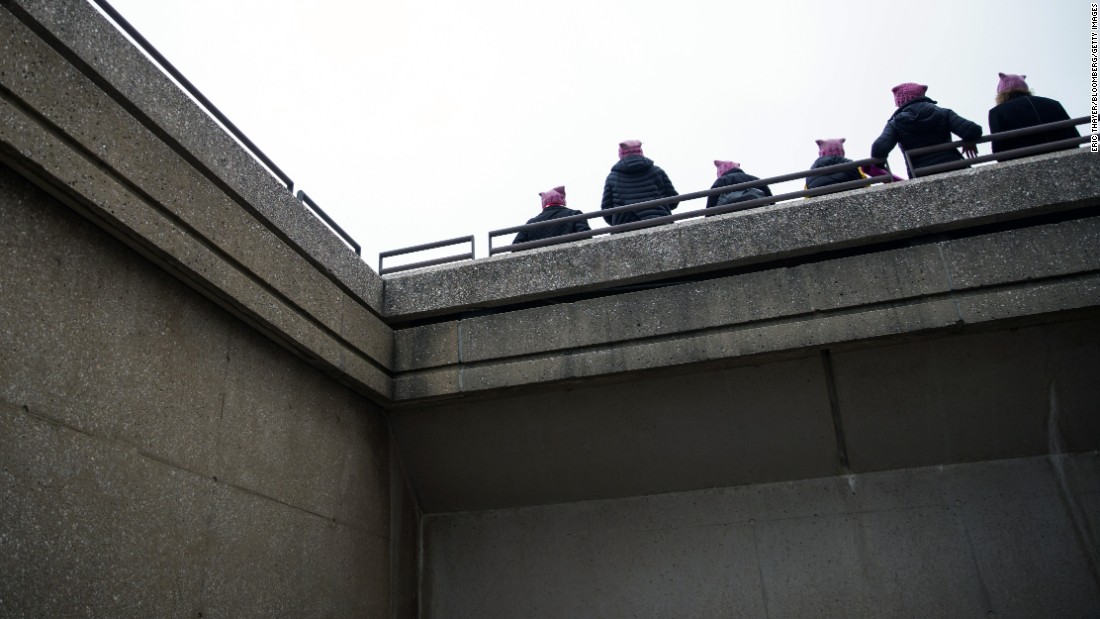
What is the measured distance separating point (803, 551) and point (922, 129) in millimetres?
3722

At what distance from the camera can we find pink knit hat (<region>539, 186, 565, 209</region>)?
8188mm

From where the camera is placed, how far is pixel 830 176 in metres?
7.64

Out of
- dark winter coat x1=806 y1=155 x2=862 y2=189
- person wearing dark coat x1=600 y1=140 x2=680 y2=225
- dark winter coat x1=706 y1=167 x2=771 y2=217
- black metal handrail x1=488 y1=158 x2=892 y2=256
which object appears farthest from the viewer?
person wearing dark coat x1=600 y1=140 x2=680 y2=225

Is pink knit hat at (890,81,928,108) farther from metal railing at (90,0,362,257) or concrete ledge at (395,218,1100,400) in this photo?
metal railing at (90,0,362,257)

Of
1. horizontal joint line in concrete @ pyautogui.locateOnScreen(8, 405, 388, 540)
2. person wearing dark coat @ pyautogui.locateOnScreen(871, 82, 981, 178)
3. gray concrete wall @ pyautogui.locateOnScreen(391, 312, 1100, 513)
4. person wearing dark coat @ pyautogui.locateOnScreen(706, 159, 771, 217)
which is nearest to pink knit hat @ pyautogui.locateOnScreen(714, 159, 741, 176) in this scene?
person wearing dark coat @ pyautogui.locateOnScreen(706, 159, 771, 217)

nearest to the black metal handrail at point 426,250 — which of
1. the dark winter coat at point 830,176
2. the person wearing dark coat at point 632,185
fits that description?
the person wearing dark coat at point 632,185

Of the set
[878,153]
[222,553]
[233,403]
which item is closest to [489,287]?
[233,403]

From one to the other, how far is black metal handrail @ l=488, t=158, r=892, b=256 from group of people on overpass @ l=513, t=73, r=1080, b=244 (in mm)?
80

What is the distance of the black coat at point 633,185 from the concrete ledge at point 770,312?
157cm

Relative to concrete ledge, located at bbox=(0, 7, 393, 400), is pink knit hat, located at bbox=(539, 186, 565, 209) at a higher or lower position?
higher

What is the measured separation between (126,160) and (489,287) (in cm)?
316

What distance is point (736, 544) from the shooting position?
23.1ft

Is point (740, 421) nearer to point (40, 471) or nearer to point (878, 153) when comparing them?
point (878, 153)

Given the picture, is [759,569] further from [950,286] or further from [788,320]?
[950,286]
